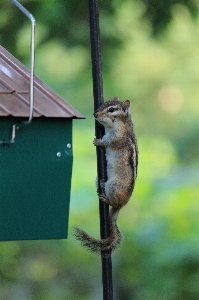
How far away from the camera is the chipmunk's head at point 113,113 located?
155 inches

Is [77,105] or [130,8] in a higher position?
[130,8]

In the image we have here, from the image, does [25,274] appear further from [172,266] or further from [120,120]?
[120,120]

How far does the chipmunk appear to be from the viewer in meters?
3.95

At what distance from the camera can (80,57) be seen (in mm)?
6117

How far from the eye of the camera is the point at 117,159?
4.04 metres

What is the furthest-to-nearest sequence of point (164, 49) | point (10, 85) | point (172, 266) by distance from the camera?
point (164, 49) → point (172, 266) → point (10, 85)

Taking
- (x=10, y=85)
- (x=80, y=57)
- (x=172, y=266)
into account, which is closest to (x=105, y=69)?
(x=80, y=57)

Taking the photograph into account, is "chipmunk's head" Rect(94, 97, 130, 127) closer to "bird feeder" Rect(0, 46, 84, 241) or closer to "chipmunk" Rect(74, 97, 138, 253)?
"chipmunk" Rect(74, 97, 138, 253)

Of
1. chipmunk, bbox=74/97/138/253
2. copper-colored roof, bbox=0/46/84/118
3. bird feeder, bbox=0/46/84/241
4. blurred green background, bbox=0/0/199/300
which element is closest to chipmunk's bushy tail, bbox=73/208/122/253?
chipmunk, bbox=74/97/138/253

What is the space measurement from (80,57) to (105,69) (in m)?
0.19

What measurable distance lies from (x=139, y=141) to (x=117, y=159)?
6.73 feet

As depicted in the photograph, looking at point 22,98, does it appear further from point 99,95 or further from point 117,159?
point 117,159

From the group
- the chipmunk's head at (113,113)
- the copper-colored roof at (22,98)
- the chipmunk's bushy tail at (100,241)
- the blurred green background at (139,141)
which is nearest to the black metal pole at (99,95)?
the copper-colored roof at (22,98)

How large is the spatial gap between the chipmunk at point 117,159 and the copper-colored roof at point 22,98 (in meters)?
0.51
